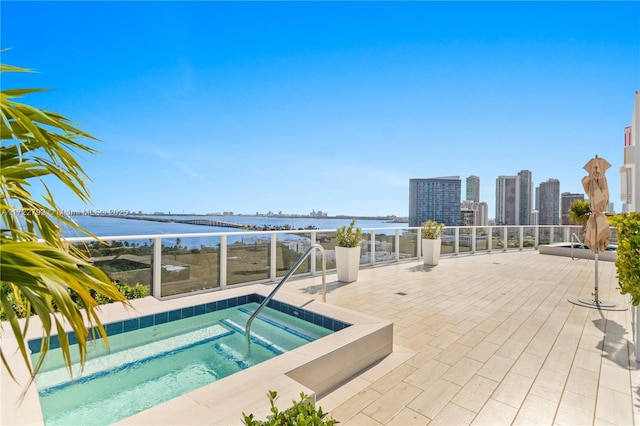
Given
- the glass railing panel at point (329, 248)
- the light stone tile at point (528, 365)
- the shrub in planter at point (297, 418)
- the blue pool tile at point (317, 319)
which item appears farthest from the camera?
the glass railing panel at point (329, 248)

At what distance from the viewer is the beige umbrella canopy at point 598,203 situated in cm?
474

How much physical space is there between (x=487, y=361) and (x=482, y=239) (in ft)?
28.8

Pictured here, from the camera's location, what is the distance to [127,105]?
1173 centimetres

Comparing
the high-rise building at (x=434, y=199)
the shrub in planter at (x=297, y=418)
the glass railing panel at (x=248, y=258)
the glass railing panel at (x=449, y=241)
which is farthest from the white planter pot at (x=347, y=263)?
the high-rise building at (x=434, y=199)

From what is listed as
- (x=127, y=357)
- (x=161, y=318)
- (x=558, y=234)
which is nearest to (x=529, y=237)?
(x=558, y=234)

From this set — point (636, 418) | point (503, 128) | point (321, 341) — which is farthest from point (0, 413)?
point (503, 128)

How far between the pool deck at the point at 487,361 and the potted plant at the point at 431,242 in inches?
86.6

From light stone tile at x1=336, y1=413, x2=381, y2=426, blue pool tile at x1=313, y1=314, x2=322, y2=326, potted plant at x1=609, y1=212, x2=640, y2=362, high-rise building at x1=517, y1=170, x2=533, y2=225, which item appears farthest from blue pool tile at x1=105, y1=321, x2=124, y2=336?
high-rise building at x1=517, y1=170, x2=533, y2=225

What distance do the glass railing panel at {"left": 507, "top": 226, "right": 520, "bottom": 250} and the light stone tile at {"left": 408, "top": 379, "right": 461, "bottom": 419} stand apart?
10452mm

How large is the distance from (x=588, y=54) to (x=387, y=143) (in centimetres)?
1174

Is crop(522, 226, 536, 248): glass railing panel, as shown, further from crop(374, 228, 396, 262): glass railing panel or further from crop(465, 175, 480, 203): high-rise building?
crop(465, 175, 480, 203): high-rise building

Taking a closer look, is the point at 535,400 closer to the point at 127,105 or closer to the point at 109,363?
the point at 109,363

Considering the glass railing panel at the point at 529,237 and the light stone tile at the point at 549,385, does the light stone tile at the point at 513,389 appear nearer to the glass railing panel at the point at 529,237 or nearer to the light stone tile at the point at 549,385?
the light stone tile at the point at 549,385

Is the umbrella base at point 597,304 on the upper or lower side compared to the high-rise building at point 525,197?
lower
